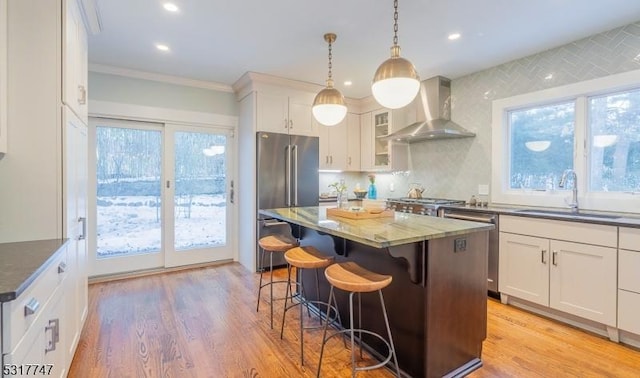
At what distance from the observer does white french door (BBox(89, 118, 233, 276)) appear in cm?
379

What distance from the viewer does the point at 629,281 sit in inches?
89.3

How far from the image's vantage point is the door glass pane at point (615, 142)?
2.71 meters

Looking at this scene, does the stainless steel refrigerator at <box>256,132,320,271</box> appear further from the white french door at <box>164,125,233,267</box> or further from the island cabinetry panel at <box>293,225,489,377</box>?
the island cabinetry panel at <box>293,225,489,377</box>

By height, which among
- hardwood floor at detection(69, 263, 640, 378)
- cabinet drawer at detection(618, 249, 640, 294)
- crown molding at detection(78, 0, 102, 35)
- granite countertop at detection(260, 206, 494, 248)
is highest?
crown molding at detection(78, 0, 102, 35)

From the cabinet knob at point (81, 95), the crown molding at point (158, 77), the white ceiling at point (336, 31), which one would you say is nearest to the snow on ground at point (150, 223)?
the crown molding at point (158, 77)

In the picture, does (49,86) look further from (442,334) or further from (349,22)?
(442,334)

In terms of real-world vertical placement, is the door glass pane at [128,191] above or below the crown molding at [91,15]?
below

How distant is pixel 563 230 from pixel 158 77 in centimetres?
469

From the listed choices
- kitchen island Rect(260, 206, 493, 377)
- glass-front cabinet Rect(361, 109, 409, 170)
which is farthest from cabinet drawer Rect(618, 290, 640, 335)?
glass-front cabinet Rect(361, 109, 409, 170)

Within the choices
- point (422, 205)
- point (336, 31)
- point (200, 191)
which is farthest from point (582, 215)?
point (200, 191)

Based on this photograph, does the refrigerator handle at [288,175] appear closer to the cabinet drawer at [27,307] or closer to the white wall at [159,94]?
the white wall at [159,94]

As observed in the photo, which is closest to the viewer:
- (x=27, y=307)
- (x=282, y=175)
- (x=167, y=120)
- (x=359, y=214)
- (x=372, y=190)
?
(x=27, y=307)

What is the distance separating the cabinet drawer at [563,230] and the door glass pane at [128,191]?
4144mm

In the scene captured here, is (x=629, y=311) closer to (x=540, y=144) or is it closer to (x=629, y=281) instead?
(x=629, y=281)
